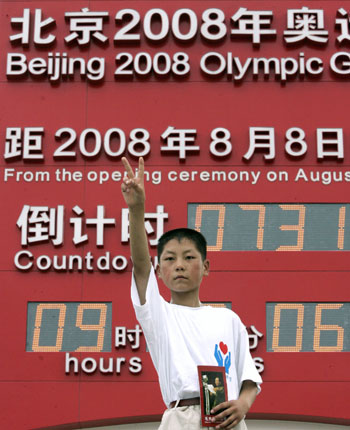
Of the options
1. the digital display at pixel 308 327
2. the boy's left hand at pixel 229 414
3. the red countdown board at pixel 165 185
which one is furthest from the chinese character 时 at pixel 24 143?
the boy's left hand at pixel 229 414

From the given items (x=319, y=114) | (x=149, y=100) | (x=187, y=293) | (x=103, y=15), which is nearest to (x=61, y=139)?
(x=149, y=100)

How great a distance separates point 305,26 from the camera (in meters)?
6.40

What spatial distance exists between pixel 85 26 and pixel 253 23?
149 cm

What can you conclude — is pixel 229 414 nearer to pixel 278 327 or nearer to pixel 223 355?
pixel 223 355

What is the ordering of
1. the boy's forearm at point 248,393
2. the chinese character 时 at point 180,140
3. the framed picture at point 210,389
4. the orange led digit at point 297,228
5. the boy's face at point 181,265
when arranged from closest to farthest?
1. the framed picture at point 210,389
2. the boy's forearm at point 248,393
3. the boy's face at point 181,265
4. the orange led digit at point 297,228
5. the chinese character 时 at point 180,140

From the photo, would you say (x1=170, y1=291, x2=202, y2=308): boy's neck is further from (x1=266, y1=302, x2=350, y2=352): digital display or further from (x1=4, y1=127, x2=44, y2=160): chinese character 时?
(x1=4, y1=127, x2=44, y2=160): chinese character 时

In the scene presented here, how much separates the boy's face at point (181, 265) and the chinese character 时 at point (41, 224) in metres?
3.75

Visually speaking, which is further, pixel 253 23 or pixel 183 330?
pixel 253 23

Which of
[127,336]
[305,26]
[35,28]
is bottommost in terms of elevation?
[127,336]

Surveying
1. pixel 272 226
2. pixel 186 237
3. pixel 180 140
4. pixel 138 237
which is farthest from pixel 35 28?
pixel 138 237

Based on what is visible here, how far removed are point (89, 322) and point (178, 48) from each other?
2526mm

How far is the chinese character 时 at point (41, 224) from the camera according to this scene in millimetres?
5906

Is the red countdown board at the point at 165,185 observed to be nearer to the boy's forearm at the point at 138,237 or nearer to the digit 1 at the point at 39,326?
the digit 1 at the point at 39,326

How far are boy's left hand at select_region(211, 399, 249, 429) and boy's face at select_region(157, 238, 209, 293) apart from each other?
38 cm
